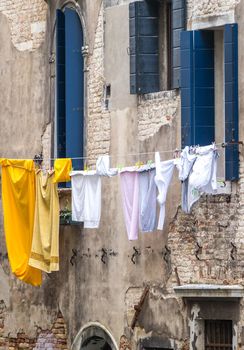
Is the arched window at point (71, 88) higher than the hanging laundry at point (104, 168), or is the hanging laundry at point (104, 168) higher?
the arched window at point (71, 88)

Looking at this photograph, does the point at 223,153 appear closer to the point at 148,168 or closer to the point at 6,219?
the point at 148,168

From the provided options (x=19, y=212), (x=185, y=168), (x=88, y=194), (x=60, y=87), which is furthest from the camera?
(x=60, y=87)

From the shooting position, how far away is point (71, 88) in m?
33.1

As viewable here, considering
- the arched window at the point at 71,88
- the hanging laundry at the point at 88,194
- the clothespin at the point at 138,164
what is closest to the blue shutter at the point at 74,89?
the arched window at the point at 71,88

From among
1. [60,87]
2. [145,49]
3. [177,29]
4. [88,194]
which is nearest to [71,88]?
[60,87]

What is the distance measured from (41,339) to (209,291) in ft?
15.7

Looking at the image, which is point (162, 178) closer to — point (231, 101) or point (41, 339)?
point (231, 101)

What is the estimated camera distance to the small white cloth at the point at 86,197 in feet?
104

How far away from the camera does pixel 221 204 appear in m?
29.7

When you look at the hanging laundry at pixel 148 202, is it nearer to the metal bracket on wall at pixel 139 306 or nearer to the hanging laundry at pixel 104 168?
the hanging laundry at pixel 104 168

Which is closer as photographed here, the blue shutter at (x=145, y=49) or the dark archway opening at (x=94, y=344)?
the blue shutter at (x=145, y=49)

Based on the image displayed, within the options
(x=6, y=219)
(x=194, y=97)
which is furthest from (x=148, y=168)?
(x=6, y=219)

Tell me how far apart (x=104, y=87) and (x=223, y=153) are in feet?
11.2

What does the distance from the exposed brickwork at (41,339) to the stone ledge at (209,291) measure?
3.38 metres
